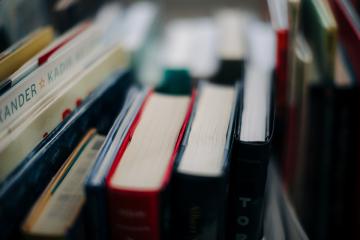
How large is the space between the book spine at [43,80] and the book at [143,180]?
0.44ft

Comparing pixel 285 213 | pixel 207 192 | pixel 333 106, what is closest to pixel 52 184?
pixel 207 192

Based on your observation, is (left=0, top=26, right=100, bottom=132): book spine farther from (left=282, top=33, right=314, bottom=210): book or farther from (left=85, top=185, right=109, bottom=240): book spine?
(left=282, top=33, right=314, bottom=210): book

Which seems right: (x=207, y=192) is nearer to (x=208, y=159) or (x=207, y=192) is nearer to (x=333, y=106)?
(x=208, y=159)

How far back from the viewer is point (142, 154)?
1.61ft

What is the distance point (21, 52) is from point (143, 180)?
10.8 inches

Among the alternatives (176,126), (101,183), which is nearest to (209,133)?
(176,126)

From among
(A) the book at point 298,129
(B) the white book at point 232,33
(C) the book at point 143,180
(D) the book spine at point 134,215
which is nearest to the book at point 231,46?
(B) the white book at point 232,33

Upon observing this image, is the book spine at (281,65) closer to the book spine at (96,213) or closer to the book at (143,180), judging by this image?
the book at (143,180)

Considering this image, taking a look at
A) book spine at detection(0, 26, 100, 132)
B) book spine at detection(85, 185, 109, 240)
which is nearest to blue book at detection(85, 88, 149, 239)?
book spine at detection(85, 185, 109, 240)

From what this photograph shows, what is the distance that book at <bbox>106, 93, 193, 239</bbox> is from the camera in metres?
0.44

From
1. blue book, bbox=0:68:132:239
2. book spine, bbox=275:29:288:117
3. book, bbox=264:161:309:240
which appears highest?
book spine, bbox=275:29:288:117

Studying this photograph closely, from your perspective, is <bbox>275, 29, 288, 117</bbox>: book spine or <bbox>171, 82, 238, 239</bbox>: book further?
<bbox>275, 29, 288, 117</bbox>: book spine

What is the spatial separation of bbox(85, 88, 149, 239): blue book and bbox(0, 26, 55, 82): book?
0.54ft

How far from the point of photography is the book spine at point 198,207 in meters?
Answer: 0.45
